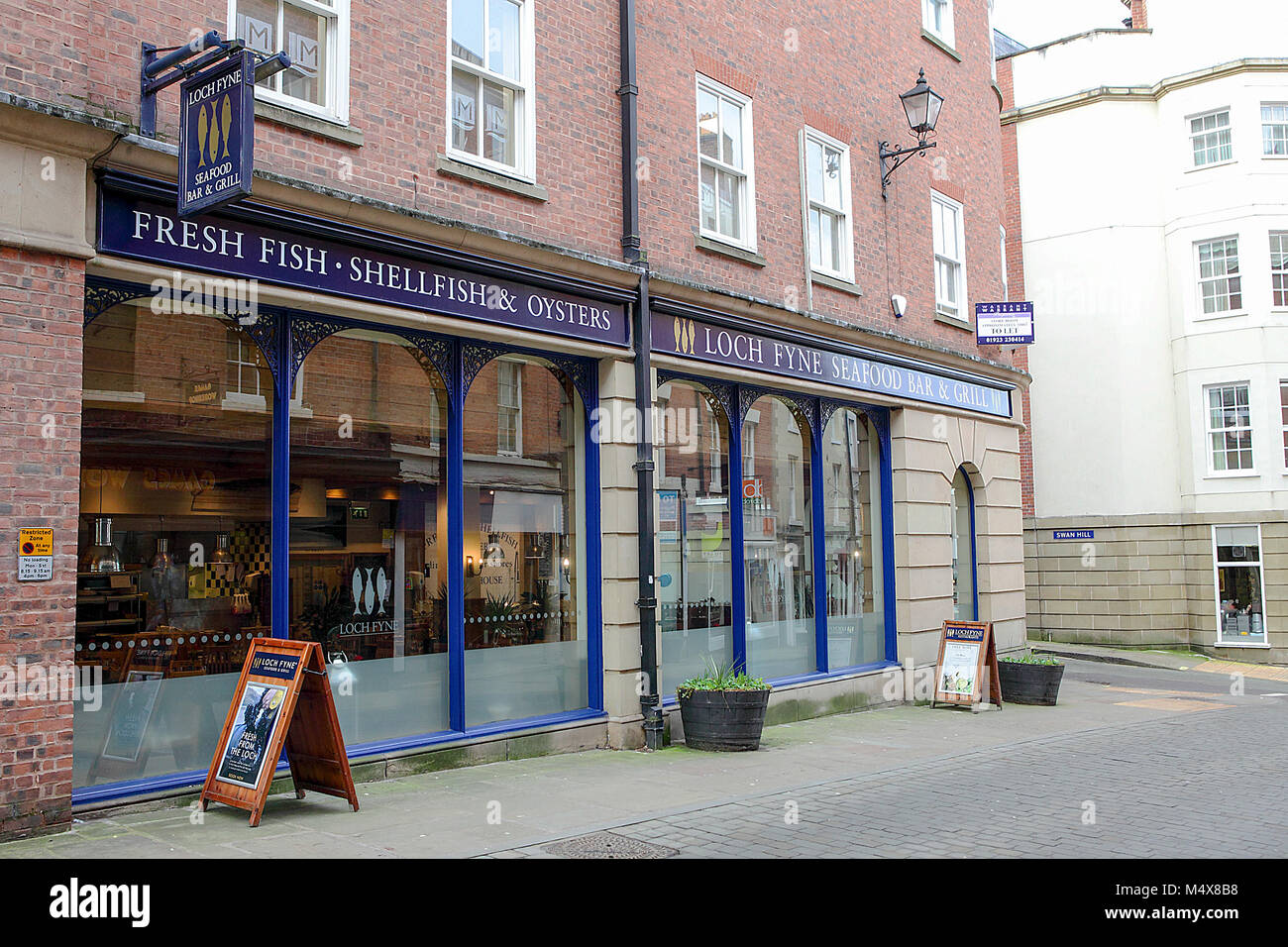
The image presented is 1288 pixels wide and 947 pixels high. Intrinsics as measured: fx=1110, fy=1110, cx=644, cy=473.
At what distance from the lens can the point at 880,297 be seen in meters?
15.4

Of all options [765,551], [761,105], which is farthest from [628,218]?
[765,551]

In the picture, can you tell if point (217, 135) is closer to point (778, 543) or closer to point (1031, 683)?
point (778, 543)

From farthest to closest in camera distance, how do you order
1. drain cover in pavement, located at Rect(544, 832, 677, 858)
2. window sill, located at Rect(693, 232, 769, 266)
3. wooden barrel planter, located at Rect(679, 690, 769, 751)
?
1. window sill, located at Rect(693, 232, 769, 266)
2. wooden barrel planter, located at Rect(679, 690, 769, 751)
3. drain cover in pavement, located at Rect(544, 832, 677, 858)

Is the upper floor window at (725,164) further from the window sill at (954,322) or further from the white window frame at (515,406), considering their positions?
the window sill at (954,322)

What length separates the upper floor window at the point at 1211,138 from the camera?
25.9 meters

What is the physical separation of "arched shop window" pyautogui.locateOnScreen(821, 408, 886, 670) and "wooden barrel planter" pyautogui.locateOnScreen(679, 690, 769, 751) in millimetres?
3476

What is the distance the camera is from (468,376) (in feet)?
33.2

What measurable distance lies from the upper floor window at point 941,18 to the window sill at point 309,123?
1180 centimetres

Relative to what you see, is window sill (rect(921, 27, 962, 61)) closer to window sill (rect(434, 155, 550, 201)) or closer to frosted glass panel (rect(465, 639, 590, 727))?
window sill (rect(434, 155, 550, 201))

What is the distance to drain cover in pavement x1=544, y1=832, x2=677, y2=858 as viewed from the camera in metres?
6.73

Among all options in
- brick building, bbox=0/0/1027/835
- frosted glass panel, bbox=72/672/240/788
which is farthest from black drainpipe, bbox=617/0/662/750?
frosted glass panel, bbox=72/672/240/788

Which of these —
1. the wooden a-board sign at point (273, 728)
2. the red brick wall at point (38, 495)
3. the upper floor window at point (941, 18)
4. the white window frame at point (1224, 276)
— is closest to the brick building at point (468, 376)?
the red brick wall at point (38, 495)
